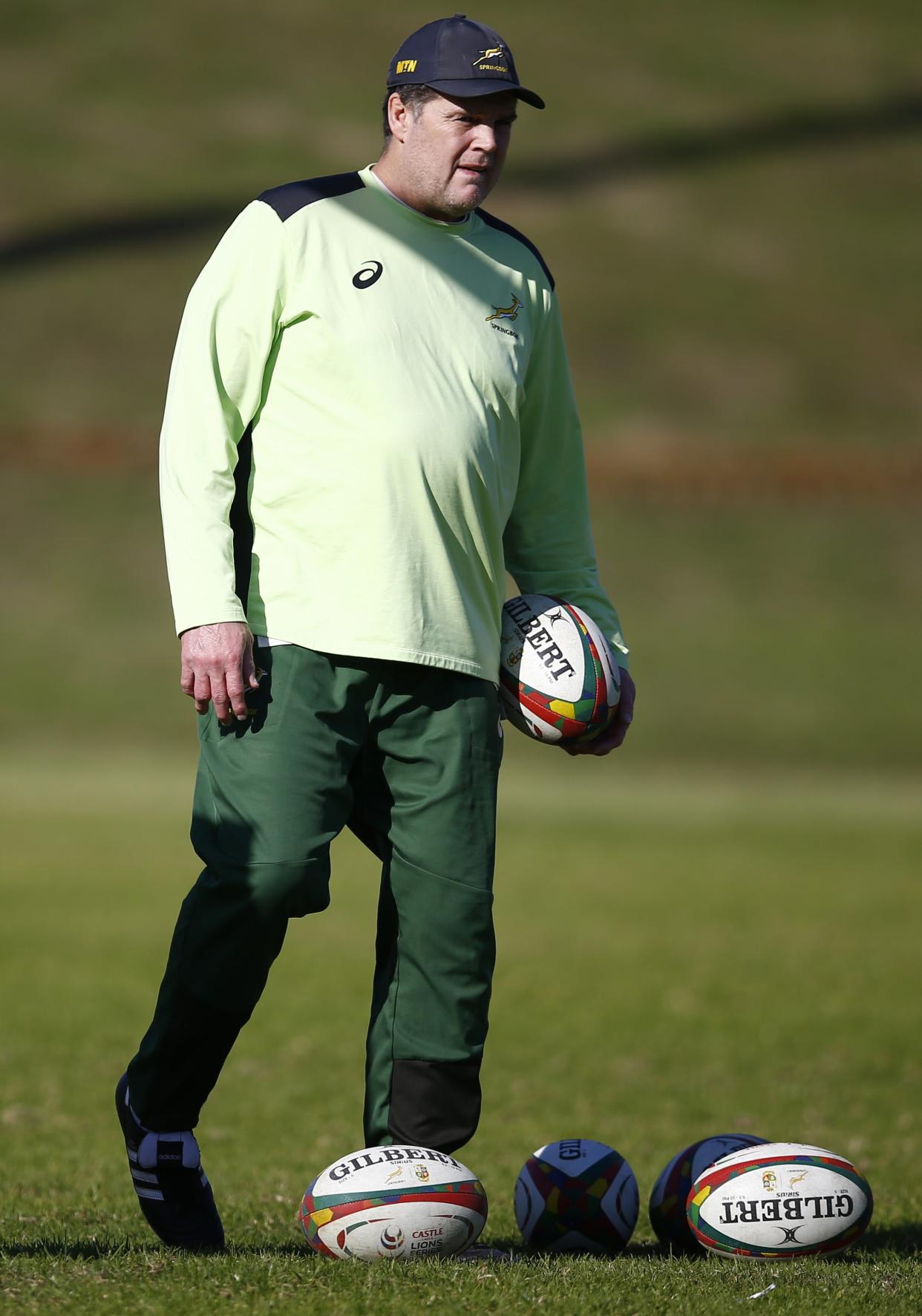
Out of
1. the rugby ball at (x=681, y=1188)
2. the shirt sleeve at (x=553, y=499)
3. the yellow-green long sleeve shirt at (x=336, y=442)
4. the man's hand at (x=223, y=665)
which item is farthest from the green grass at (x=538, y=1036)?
the shirt sleeve at (x=553, y=499)

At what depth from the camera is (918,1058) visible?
26.3ft

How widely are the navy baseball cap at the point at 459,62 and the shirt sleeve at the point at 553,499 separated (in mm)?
550

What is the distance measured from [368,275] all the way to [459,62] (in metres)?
0.50

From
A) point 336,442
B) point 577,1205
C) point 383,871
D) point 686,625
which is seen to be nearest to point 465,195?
point 336,442

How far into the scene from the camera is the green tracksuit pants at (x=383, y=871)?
378 centimetres

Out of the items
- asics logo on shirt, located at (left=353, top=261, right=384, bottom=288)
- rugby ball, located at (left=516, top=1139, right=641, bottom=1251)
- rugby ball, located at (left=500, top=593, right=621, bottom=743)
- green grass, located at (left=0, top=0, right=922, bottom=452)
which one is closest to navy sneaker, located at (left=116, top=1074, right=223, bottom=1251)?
rugby ball, located at (left=516, top=1139, right=641, bottom=1251)

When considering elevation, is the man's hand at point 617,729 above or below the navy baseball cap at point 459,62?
below

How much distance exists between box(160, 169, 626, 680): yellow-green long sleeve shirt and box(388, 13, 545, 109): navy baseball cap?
31 cm

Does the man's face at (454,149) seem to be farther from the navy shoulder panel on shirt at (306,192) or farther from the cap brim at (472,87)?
the navy shoulder panel on shirt at (306,192)

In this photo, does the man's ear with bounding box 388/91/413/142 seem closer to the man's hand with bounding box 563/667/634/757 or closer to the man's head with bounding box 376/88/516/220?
the man's head with bounding box 376/88/516/220

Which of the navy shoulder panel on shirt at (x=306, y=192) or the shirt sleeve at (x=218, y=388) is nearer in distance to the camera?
the shirt sleeve at (x=218, y=388)

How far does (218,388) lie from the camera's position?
3.88 m

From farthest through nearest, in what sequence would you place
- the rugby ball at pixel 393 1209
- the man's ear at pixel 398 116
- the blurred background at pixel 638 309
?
1. the blurred background at pixel 638 309
2. the man's ear at pixel 398 116
3. the rugby ball at pixel 393 1209

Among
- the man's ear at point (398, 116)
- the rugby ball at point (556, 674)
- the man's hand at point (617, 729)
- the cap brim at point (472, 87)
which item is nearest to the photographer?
the cap brim at point (472, 87)
